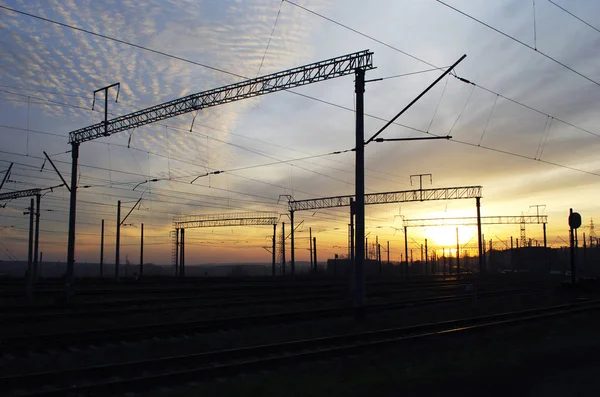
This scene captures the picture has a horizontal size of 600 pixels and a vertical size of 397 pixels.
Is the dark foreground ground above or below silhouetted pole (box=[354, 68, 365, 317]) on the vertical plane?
below

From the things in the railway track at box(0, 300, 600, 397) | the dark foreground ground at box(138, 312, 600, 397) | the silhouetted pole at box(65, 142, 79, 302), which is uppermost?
the silhouetted pole at box(65, 142, 79, 302)

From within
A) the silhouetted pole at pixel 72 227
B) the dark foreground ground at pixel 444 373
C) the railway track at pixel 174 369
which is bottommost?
the dark foreground ground at pixel 444 373

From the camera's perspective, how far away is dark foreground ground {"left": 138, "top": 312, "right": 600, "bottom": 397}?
34.0 ft

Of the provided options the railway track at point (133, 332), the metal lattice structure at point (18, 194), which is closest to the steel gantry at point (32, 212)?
the metal lattice structure at point (18, 194)

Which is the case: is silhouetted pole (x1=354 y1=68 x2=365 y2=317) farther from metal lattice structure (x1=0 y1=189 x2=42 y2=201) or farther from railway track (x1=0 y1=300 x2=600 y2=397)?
metal lattice structure (x1=0 y1=189 x2=42 y2=201)

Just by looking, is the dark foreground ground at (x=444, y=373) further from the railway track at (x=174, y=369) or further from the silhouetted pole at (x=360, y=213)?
the silhouetted pole at (x=360, y=213)

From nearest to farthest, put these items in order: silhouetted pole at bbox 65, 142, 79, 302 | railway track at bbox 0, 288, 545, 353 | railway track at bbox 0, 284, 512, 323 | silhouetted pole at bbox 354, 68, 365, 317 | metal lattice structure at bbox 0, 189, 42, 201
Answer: railway track at bbox 0, 288, 545, 353 → silhouetted pole at bbox 354, 68, 365, 317 → railway track at bbox 0, 284, 512, 323 → silhouetted pole at bbox 65, 142, 79, 302 → metal lattice structure at bbox 0, 189, 42, 201

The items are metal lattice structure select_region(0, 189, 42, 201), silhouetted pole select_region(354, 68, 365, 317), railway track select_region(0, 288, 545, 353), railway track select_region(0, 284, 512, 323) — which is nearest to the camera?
railway track select_region(0, 288, 545, 353)

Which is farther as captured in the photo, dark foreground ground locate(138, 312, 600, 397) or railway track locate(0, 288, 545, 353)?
railway track locate(0, 288, 545, 353)

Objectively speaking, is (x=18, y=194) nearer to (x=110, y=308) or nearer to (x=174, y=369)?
(x=110, y=308)

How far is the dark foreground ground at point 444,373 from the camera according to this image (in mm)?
10359

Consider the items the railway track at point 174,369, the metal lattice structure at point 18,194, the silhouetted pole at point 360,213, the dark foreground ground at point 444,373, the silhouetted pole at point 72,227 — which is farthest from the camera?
the metal lattice structure at point 18,194

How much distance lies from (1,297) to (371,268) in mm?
120823

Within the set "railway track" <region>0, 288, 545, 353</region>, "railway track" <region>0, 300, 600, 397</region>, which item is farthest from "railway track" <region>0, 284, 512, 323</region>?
"railway track" <region>0, 300, 600, 397</region>
